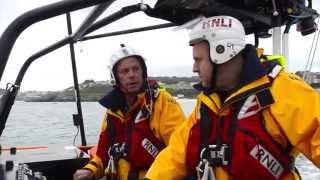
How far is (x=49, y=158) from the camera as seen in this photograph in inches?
154

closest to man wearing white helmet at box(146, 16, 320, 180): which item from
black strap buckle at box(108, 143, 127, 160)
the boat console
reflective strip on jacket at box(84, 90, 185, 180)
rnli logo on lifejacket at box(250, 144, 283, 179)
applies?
rnli logo on lifejacket at box(250, 144, 283, 179)

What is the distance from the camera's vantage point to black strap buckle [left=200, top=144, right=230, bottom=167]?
79.7 inches

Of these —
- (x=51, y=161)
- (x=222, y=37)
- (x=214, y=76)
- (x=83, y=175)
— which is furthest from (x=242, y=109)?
(x=51, y=161)

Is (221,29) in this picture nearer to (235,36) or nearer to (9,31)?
(235,36)

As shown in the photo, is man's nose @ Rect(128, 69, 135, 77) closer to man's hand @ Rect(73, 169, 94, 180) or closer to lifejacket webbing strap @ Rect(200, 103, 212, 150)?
man's hand @ Rect(73, 169, 94, 180)

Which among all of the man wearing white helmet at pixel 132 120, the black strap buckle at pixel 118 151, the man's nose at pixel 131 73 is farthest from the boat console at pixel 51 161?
the man's nose at pixel 131 73

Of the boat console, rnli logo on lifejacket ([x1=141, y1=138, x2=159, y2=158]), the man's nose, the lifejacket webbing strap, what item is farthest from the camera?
the boat console

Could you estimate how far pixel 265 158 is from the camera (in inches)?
78.0

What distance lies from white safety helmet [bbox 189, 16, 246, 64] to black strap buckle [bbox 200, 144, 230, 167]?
0.37 m

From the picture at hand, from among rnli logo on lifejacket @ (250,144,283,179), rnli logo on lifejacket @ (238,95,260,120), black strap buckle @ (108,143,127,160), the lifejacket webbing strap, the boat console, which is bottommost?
the boat console

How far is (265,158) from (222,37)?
54 cm

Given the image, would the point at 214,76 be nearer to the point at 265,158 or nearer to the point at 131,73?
the point at 265,158

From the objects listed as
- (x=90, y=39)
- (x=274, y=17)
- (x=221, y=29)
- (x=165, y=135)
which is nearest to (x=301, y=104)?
(x=221, y=29)

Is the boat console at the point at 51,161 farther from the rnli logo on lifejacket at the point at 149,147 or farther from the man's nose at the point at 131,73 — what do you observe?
the man's nose at the point at 131,73
